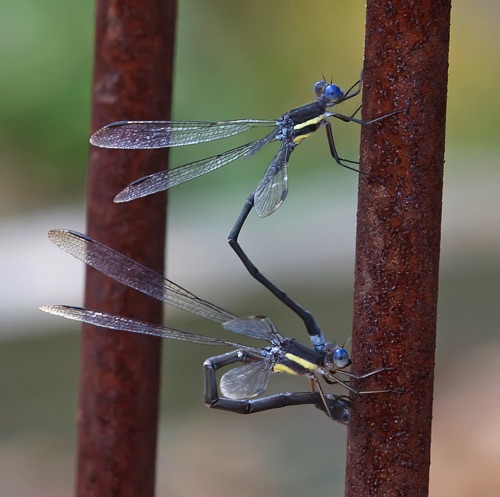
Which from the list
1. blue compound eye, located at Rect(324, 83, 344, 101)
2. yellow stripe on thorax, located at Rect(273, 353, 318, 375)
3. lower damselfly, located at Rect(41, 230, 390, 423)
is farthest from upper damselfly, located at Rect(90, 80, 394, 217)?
yellow stripe on thorax, located at Rect(273, 353, 318, 375)

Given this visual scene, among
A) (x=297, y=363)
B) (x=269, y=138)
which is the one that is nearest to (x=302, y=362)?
(x=297, y=363)

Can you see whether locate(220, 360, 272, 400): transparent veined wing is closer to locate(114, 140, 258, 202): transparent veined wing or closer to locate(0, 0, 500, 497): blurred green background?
locate(114, 140, 258, 202): transparent veined wing

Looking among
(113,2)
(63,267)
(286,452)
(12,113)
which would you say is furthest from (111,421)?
(12,113)

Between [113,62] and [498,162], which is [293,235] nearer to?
[498,162]

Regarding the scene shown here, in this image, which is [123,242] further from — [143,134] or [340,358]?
[340,358]

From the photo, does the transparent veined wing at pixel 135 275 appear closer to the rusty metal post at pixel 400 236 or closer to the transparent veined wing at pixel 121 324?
the transparent veined wing at pixel 121 324

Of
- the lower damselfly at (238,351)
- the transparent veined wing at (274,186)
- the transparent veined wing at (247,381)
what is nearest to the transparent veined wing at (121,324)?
the lower damselfly at (238,351)

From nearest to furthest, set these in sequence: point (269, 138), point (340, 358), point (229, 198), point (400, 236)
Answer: point (400, 236), point (340, 358), point (269, 138), point (229, 198)
